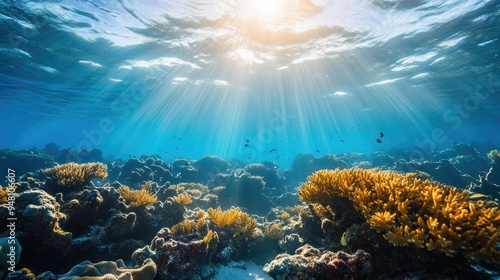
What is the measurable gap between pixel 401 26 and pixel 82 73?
86.8ft

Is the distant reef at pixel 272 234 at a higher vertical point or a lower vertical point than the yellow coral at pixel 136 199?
lower

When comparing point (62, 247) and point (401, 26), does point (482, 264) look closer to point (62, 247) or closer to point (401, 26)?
point (62, 247)

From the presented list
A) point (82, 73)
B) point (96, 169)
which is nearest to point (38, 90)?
point (82, 73)

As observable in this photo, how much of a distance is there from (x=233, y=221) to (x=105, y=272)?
3.26 metres

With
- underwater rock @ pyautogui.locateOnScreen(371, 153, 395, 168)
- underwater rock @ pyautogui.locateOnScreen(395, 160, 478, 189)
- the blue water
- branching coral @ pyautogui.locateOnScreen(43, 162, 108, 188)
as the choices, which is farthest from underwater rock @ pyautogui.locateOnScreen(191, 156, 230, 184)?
underwater rock @ pyautogui.locateOnScreen(371, 153, 395, 168)

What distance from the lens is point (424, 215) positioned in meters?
3.67

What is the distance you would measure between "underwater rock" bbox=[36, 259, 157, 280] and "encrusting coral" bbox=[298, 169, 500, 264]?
376cm

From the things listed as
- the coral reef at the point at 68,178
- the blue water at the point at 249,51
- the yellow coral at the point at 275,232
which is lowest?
the yellow coral at the point at 275,232

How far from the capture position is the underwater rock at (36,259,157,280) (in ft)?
11.4

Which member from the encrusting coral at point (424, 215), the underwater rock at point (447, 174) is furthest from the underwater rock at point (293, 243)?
the underwater rock at point (447, 174)

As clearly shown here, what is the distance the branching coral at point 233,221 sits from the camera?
661 centimetres

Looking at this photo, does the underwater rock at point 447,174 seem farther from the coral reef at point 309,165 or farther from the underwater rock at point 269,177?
the underwater rock at point 269,177

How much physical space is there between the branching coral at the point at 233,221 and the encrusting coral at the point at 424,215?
3.00m

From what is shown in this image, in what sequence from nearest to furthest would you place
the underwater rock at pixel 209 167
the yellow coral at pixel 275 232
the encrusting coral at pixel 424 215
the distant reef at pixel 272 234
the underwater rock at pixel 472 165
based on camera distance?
the encrusting coral at pixel 424 215, the distant reef at pixel 272 234, the yellow coral at pixel 275 232, the underwater rock at pixel 472 165, the underwater rock at pixel 209 167
